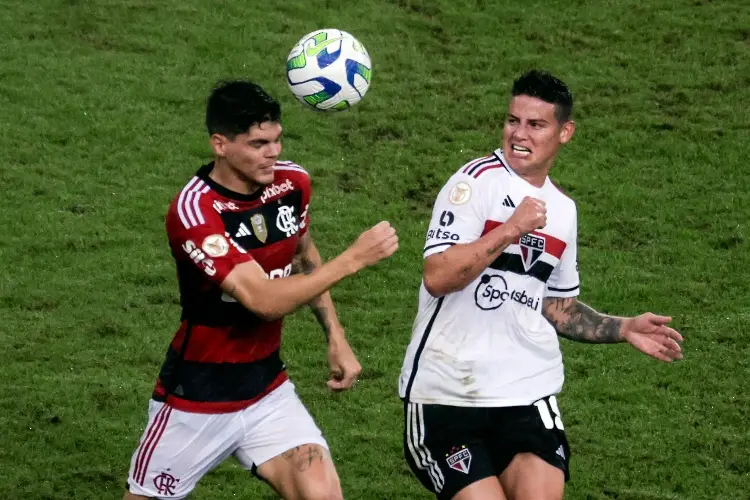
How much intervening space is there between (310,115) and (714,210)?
13.0ft

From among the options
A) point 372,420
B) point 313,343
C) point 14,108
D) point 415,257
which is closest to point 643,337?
point 372,420

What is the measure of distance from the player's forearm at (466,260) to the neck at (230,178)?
1.01 m

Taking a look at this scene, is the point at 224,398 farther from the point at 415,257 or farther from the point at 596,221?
the point at 596,221

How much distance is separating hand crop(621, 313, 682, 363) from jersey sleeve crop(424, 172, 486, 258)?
3.08ft

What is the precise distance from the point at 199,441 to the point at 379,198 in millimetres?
5707

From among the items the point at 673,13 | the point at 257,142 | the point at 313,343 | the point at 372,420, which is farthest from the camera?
the point at 673,13

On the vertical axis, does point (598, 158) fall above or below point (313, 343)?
above

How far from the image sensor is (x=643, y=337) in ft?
20.8

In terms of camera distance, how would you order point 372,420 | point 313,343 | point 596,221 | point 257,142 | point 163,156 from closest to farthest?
1. point 257,142
2. point 372,420
3. point 313,343
4. point 596,221
5. point 163,156

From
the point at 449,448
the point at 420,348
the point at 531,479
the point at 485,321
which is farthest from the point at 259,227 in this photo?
the point at 531,479

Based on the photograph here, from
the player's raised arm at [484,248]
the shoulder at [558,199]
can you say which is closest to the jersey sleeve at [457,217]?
the player's raised arm at [484,248]

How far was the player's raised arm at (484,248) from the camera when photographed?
226 inches

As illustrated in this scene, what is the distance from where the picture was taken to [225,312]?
248 inches

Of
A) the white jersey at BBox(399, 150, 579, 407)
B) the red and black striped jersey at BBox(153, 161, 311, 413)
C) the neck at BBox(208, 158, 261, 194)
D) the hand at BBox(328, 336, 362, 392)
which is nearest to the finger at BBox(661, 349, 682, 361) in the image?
the white jersey at BBox(399, 150, 579, 407)
